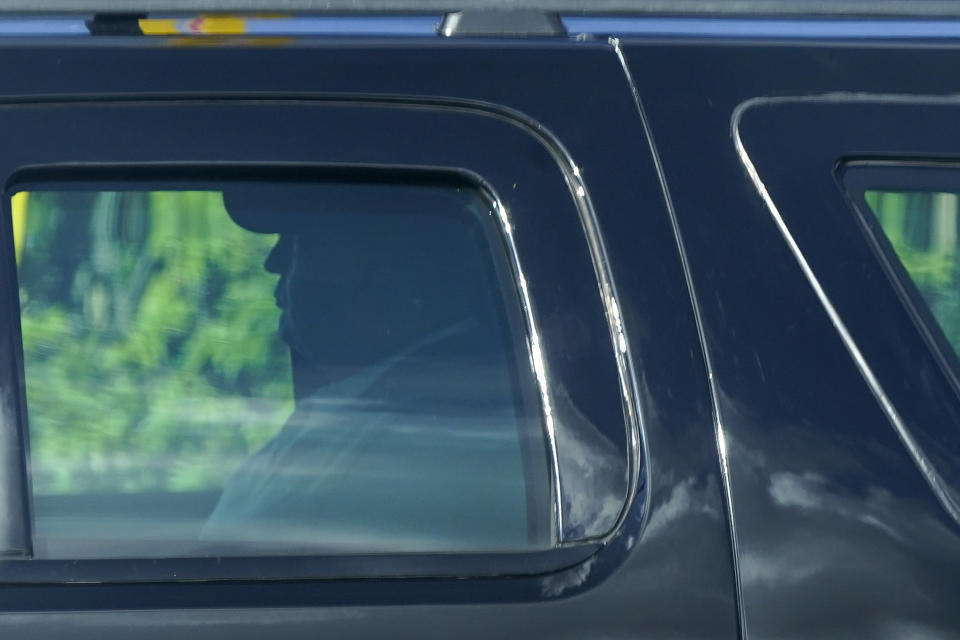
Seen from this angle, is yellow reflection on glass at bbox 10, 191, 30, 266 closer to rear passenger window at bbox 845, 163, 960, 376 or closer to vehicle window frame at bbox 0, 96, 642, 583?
vehicle window frame at bbox 0, 96, 642, 583

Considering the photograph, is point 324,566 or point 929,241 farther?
point 929,241

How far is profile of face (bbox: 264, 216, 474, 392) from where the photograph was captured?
1294 millimetres

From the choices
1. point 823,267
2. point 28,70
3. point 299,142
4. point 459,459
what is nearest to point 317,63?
point 299,142

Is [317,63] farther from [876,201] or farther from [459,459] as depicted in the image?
[876,201]

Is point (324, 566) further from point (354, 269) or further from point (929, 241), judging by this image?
point (929, 241)

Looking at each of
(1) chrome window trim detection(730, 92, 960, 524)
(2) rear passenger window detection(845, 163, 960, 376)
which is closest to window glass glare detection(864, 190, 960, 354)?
(2) rear passenger window detection(845, 163, 960, 376)

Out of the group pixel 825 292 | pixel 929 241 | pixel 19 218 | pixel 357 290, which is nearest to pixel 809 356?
pixel 825 292

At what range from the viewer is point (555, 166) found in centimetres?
131

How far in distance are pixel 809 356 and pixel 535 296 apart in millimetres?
302

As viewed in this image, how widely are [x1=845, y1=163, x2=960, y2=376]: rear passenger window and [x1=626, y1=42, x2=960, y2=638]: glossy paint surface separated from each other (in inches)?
0.9

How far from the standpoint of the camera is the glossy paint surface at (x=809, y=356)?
1.21 m

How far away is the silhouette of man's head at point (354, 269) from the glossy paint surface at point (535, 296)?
0.20 ft

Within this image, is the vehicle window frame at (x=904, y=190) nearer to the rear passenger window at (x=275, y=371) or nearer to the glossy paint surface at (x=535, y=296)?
the glossy paint surface at (x=535, y=296)

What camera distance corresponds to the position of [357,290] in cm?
130
